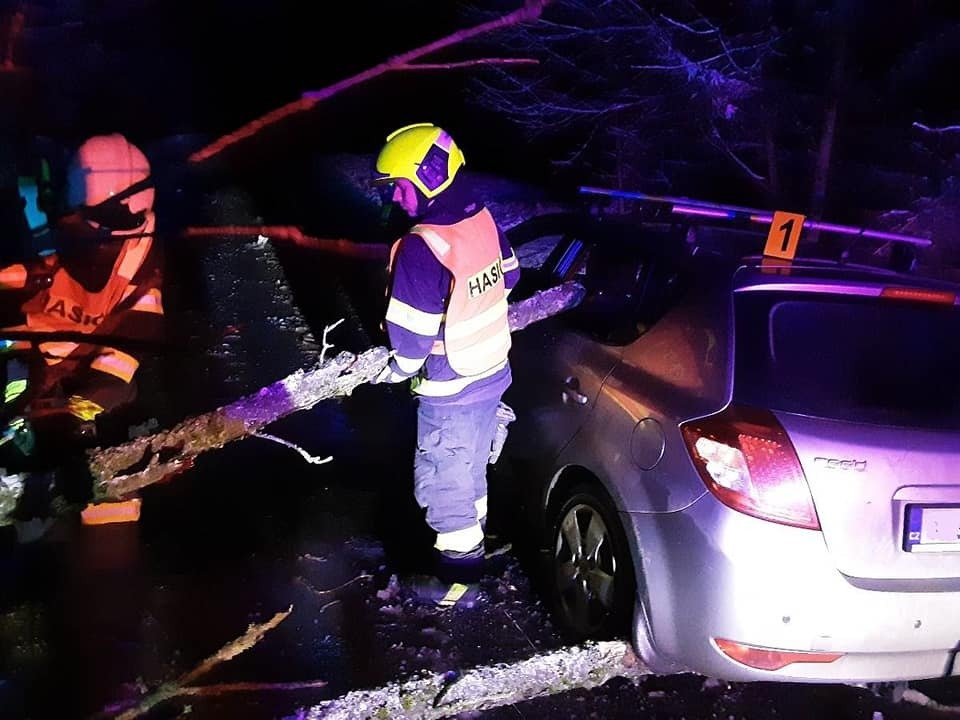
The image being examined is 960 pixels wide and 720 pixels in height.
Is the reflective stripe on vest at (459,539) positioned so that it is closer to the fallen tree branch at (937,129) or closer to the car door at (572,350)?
the car door at (572,350)

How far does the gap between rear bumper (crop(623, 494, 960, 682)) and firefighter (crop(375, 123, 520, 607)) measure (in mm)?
1113

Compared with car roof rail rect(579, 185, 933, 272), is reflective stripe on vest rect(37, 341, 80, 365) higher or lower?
lower

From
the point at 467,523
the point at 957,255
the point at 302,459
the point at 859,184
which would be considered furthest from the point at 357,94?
the point at 467,523

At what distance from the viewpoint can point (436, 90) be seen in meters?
21.3

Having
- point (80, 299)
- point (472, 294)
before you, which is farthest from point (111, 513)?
point (472, 294)

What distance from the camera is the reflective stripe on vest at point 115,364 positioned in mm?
3787

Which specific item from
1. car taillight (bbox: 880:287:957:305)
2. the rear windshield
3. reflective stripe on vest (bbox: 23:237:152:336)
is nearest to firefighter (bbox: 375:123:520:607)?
the rear windshield

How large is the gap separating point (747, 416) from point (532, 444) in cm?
141

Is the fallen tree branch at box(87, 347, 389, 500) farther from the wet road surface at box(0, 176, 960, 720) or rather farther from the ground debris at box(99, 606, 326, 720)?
the ground debris at box(99, 606, 326, 720)

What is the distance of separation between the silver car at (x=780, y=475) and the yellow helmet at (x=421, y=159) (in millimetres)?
1053

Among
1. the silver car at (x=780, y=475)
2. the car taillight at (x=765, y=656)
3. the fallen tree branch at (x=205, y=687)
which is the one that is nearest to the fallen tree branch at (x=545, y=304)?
the silver car at (x=780, y=475)

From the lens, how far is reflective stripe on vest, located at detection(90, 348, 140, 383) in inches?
149

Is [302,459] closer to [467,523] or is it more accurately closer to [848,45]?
[467,523]

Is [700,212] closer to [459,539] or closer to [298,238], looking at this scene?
[459,539]
